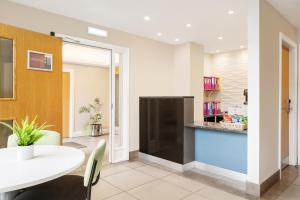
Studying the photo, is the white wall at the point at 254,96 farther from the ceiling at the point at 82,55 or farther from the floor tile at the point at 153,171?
the ceiling at the point at 82,55

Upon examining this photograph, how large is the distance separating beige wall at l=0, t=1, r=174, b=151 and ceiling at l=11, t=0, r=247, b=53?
0.12 meters

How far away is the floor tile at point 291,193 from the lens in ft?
8.27

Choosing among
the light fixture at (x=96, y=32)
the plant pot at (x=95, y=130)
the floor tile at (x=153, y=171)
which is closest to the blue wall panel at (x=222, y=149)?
the floor tile at (x=153, y=171)

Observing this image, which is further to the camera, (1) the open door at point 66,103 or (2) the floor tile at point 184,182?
(1) the open door at point 66,103

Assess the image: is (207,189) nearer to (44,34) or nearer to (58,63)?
(58,63)

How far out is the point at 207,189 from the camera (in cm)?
277

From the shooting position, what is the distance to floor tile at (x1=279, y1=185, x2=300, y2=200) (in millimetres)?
2521

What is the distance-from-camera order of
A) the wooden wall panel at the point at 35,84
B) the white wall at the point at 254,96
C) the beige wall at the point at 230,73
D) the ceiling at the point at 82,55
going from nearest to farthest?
the white wall at the point at 254,96, the wooden wall panel at the point at 35,84, the ceiling at the point at 82,55, the beige wall at the point at 230,73

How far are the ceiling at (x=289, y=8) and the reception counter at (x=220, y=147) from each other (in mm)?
1784

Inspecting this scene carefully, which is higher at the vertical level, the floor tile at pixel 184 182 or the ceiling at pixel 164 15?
the ceiling at pixel 164 15

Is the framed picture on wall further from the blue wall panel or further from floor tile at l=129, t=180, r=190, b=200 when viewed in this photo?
the blue wall panel

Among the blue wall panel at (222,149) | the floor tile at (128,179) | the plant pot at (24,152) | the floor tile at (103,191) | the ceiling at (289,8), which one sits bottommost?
the floor tile at (103,191)

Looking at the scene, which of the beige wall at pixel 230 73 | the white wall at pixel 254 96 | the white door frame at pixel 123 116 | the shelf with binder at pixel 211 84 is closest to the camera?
the white wall at pixel 254 96

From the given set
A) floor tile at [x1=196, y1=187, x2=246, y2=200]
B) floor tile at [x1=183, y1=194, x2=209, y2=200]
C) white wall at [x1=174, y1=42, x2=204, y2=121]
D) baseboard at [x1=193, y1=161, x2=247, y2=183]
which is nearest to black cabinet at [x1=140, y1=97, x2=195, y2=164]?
baseboard at [x1=193, y1=161, x2=247, y2=183]
